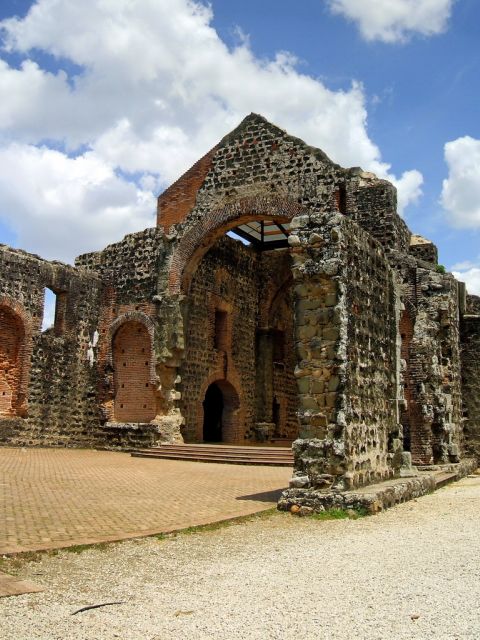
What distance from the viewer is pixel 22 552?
504 cm

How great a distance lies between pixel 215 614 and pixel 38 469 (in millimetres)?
8957

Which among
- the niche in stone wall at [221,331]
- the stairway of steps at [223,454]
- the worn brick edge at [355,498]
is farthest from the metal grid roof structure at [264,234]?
the worn brick edge at [355,498]

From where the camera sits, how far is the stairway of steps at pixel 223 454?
50.1 feet

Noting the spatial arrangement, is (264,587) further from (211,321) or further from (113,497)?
(211,321)

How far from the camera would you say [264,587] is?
428cm

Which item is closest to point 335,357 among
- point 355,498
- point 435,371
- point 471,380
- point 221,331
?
point 355,498

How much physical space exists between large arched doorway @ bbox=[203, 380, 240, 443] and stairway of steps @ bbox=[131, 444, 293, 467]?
13.6ft

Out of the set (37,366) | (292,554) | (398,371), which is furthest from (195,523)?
(37,366)

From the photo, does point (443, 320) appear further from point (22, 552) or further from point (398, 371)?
point (22, 552)

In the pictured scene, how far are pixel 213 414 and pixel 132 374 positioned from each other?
169 inches

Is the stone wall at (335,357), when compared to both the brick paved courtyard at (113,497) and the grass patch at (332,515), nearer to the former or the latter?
the grass patch at (332,515)

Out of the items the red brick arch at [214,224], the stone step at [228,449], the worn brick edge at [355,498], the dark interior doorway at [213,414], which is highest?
the red brick arch at [214,224]

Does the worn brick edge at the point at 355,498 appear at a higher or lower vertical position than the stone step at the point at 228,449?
lower

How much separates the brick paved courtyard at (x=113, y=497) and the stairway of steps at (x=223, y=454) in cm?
78
